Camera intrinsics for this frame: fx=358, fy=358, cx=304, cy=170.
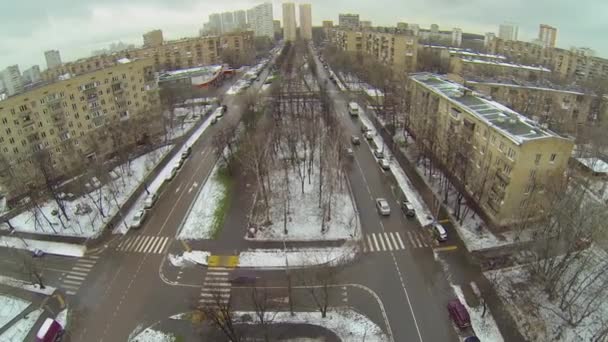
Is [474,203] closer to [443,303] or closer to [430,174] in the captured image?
[430,174]

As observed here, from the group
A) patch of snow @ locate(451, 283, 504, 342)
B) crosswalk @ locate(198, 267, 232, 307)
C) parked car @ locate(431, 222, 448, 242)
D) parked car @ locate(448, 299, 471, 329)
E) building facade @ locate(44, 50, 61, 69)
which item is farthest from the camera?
building facade @ locate(44, 50, 61, 69)

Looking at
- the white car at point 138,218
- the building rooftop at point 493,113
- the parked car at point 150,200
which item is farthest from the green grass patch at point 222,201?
the building rooftop at point 493,113

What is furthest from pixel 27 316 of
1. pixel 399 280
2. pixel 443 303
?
pixel 443 303

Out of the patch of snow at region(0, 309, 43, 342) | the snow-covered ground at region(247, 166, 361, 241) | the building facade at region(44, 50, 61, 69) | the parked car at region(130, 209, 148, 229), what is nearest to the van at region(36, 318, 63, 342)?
the patch of snow at region(0, 309, 43, 342)

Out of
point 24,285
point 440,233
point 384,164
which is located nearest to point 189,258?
point 24,285

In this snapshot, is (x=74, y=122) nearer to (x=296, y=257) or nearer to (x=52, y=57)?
(x=296, y=257)

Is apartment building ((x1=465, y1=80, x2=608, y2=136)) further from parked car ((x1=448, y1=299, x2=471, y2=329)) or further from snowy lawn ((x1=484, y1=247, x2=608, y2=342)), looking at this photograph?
parked car ((x1=448, y1=299, x2=471, y2=329))
